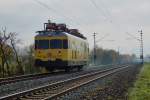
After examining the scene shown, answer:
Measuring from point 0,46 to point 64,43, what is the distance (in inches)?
198

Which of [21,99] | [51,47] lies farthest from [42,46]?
[21,99]

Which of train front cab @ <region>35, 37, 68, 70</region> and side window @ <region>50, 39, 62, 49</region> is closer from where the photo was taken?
train front cab @ <region>35, 37, 68, 70</region>

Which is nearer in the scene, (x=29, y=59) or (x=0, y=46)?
(x=0, y=46)

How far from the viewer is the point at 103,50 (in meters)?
129

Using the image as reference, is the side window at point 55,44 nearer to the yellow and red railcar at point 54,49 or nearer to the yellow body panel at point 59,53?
the yellow and red railcar at point 54,49

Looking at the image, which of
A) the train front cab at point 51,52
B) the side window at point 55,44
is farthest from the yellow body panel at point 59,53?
the side window at point 55,44

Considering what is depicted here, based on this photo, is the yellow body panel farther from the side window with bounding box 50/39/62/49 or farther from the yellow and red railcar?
the side window with bounding box 50/39/62/49

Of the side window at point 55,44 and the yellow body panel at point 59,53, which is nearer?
the yellow body panel at point 59,53

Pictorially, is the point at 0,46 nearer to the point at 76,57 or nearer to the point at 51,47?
the point at 51,47

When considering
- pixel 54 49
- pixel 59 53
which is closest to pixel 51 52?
pixel 54 49

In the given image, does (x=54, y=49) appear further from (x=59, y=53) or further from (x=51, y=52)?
(x=59, y=53)

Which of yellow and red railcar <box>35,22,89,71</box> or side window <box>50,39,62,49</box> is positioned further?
side window <box>50,39,62,49</box>

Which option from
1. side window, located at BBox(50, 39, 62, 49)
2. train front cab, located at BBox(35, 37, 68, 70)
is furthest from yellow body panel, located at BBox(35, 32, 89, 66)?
side window, located at BBox(50, 39, 62, 49)

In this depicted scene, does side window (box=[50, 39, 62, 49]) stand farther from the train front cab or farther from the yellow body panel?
the yellow body panel
